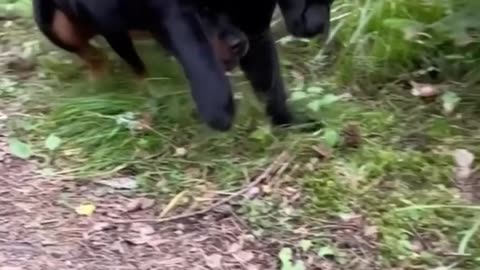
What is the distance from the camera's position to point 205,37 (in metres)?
2.33

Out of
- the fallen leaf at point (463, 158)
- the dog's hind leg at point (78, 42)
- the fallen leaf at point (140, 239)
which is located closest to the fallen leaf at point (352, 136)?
the fallen leaf at point (463, 158)

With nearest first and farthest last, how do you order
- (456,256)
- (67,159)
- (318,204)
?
(456,256) → (318,204) → (67,159)

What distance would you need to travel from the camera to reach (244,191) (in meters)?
2.47

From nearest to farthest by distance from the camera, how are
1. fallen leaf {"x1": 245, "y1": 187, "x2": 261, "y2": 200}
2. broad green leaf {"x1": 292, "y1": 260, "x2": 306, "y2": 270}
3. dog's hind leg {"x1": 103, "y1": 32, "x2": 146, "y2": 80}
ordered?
broad green leaf {"x1": 292, "y1": 260, "x2": 306, "y2": 270}, fallen leaf {"x1": 245, "y1": 187, "x2": 261, "y2": 200}, dog's hind leg {"x1": 103, "y1": 32, "x2": 146, "y2": 80}

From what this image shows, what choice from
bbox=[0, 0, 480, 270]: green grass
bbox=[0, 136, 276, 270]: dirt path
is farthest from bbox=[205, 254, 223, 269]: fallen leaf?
bbox=[0, 0, 480, 270]: green grass

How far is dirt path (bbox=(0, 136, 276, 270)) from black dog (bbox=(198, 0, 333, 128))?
293 millimetres

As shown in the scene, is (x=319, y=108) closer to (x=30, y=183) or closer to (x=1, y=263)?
(x=30, y=183)

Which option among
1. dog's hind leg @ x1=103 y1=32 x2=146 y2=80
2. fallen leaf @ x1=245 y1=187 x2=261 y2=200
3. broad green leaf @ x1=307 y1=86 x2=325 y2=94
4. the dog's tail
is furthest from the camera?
broad green leaf @ x1=307 y1=86 x2=325 y2=94

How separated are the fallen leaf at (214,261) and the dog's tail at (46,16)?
82 cm

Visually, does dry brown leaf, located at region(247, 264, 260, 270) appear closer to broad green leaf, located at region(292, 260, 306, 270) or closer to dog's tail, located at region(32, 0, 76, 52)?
broad green leaf, located at region(292, 260, 306, 270)

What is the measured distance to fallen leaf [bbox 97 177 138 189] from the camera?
8.23 feet

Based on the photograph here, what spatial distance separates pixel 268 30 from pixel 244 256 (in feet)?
1.94

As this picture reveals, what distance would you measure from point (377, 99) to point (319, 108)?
0.62 feet

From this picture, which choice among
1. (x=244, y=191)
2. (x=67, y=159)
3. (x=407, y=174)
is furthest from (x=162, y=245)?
(x=407, y=174)
